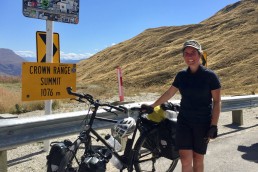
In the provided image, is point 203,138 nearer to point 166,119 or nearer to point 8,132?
point 166,119

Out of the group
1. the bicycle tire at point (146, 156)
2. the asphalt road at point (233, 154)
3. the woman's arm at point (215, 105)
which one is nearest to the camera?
the woman's arm at point (215, 105)

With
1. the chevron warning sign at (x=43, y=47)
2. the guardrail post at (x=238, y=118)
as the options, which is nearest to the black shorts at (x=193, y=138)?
the chevron warning sign at (x=43, y=47)

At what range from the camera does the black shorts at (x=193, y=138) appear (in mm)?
4383

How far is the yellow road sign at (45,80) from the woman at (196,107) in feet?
10.1

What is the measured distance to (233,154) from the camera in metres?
6.91

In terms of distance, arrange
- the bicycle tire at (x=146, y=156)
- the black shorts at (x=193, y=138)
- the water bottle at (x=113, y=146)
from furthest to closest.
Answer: the bicycle tire at (x=146, y=156), the water bottle at (x=113, y=146), the black shorts at (x=193, y=138)

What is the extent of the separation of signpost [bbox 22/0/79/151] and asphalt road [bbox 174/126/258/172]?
2.96 metres

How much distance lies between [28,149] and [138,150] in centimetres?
282

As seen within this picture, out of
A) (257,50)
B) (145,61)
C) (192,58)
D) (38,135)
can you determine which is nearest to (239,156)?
(192,58)

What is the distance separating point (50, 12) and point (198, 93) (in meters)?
3.59

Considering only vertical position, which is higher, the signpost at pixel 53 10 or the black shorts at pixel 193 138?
the signpost at pixel 53 10

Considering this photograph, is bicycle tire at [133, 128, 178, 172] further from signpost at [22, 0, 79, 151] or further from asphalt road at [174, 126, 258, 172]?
signpost at [22, 0, 79, 151]

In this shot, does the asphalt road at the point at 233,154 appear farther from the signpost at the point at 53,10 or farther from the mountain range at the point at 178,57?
the mountain range at the point at 178,57

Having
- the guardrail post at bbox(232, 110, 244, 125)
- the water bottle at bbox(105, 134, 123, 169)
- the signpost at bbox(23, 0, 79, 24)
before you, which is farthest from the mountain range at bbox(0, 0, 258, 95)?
the water bottle at bbox(105, 134, 123, 169)
